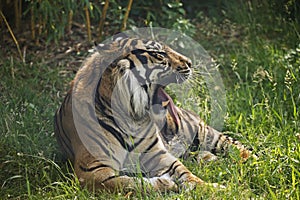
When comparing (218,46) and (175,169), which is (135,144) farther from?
(218,46)

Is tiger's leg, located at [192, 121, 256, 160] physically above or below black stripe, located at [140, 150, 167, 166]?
below

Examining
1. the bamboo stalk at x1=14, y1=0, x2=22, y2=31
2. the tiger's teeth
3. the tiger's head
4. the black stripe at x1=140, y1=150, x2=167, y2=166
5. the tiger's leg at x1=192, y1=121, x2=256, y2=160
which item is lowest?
the tiger's leg at x1=192, y1=121, x2=256, y2=160

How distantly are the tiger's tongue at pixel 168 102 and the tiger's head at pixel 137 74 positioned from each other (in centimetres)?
8

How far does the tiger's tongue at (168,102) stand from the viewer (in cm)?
423

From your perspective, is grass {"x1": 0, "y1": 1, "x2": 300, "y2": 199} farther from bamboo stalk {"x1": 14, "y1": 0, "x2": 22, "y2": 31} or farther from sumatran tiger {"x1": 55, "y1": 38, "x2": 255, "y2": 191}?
bamboo stalk {"x1": 14, "y1": 0, "x2": 22, "y2": 31}

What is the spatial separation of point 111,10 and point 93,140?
99.3 inches

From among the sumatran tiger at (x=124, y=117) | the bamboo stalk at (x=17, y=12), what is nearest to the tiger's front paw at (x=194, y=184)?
the sumatran tiger at (x=124, y=117)

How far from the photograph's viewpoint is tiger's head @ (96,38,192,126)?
12.9 ft

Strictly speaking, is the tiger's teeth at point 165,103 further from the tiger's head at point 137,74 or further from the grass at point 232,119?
the grass at point 232,119

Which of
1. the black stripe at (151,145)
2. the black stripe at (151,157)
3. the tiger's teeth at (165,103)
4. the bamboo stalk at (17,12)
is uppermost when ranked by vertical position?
the tiger's teeth at (165,103)

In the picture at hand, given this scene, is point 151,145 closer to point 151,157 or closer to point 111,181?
point 151,157

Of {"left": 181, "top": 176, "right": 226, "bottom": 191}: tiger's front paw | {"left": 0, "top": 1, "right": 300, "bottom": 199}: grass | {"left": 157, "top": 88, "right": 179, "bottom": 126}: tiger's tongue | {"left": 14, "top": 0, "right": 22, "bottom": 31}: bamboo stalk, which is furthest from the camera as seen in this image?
{"left": 14, "top": 0, "right": 22, "bottom": 31}: bamboo stalk

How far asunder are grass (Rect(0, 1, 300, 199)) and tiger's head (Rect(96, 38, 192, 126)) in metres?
0.56

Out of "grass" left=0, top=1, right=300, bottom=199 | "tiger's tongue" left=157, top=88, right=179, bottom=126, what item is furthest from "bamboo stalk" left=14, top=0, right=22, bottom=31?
"tiger's tongue" left=157, top=88, right=179, bottom=126
